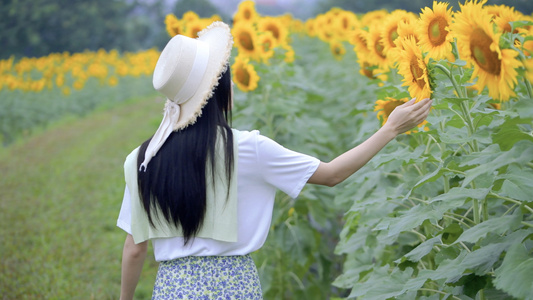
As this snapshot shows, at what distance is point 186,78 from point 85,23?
52.9 feet

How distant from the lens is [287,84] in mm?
4699

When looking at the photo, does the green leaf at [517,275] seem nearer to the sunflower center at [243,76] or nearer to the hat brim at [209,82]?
the hat brim at [209,82]

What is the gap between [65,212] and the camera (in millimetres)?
6148

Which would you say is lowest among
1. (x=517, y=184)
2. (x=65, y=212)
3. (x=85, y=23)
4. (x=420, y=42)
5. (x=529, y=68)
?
(x=65, y=212)

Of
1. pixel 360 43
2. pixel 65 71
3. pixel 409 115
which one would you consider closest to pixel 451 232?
pixel 409 115

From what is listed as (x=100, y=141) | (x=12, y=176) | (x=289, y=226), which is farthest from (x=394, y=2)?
(x=289, y=226)

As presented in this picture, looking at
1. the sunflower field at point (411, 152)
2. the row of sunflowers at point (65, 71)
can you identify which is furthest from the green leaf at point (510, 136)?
the row of sunflowers at point (65, 71)

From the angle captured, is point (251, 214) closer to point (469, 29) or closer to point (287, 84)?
point (469, 29)

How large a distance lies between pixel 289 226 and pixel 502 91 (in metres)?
2.72

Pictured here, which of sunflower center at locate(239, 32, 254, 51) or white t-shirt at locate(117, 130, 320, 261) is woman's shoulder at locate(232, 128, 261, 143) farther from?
sunflower center at locate(239, 32, 254, 51)

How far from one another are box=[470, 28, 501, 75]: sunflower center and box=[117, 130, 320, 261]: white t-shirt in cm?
68

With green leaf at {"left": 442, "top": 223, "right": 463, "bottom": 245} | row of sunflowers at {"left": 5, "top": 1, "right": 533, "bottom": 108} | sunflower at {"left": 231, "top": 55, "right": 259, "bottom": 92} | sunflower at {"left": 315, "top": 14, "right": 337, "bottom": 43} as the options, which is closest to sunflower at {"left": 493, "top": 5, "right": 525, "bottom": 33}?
row of sunflowers at {"left": 5, "top": 1, "right": 533, "bottom": 108}

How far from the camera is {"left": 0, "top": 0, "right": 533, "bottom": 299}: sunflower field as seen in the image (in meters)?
1.60

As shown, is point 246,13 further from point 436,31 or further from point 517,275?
point 517,275
